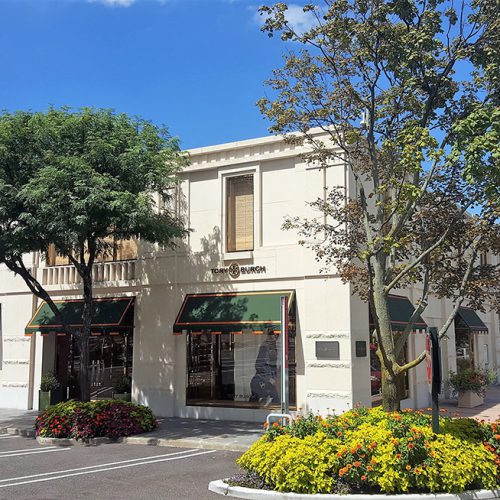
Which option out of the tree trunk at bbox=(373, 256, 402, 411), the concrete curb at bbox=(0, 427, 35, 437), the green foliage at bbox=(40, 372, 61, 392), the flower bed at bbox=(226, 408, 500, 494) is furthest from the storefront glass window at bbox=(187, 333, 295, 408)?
the flower bed at bbox=(226, 408, 500, 494)

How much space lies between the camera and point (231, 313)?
54.3 ft

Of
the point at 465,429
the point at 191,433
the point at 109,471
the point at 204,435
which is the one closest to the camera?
the point at 465,429

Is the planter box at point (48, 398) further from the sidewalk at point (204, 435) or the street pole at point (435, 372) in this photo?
the street pole at point (435, 372)

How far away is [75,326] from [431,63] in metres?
13.3

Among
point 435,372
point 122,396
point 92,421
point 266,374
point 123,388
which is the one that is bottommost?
point 92,421

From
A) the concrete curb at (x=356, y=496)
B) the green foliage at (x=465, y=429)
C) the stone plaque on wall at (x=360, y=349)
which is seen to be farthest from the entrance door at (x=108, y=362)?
the green foliage at (x=465, y=429)

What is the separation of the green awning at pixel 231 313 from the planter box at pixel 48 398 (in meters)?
5.19

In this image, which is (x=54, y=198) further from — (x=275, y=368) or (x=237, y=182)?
(x=275, y=368)

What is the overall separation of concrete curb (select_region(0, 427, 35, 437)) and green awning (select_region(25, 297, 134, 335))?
336 cm

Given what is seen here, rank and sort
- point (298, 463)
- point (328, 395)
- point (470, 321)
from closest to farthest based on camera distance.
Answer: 1. point (298, 463)
2. point (328, 395)
3. point (470, 321)

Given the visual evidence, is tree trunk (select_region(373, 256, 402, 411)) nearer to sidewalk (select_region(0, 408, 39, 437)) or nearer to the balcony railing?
sidewalk (select_region(0, 408, 39, 437))

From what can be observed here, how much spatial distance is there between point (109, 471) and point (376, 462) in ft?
16.1

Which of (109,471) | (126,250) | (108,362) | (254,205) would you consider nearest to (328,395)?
(254,205)

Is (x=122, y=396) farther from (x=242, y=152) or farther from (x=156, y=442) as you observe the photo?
(x=242, y=152)
